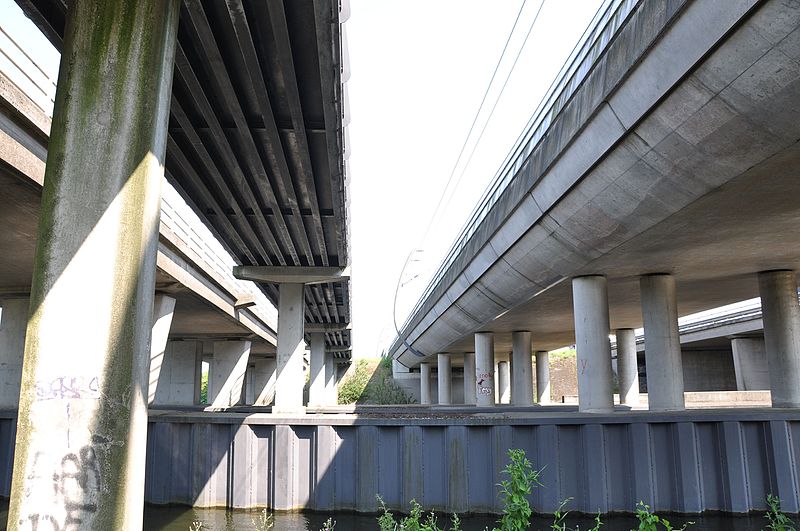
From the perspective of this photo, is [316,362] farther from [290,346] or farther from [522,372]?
[290,346]

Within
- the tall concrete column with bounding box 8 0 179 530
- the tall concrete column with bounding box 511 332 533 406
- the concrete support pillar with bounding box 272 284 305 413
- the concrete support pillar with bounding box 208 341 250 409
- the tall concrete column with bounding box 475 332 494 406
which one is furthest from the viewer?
the concrete support pillar with bounding box 208 341 250 409

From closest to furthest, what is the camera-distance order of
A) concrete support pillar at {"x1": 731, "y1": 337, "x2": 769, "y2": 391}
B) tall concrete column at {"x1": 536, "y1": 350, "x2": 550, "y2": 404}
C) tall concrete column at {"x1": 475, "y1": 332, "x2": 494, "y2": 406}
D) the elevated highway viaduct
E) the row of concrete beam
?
the elevated highway viaduct
the row of concrete beam
tall concrete column at {"x1": 475, "y1": 332, "x2": 494, "y2": 406}
concrete support pillar at {"x1": 731, "y1": 337, "x2": 769, "y2": 391}
tall concrete column at {"x1": 536, "y1": 350, "x2": 550, "y2": 404}

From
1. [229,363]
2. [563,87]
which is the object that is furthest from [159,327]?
[229,363]

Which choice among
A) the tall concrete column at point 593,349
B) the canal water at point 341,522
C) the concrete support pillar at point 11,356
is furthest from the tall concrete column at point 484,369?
the concrete support pillar at point 11,356

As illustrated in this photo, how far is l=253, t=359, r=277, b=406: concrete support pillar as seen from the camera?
68000 mm

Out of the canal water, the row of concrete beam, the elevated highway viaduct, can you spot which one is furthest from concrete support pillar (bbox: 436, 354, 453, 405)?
the canal water

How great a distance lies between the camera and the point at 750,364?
45656mm

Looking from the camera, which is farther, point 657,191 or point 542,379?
point 542,379

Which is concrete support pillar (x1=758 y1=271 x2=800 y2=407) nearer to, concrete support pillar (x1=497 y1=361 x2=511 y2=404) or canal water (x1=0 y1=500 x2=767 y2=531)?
canal water (x1=0 y1=500 x2=767 y2=531)

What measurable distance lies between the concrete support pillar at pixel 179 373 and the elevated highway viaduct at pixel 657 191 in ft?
81.6

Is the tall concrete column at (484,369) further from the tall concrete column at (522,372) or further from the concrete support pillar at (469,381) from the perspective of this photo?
the concrete support pillar at (469,381)

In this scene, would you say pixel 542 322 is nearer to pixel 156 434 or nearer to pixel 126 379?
pixel 156 434

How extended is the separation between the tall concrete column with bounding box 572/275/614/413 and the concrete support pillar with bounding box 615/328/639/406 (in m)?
15.4

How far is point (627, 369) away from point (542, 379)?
53.1 feet
